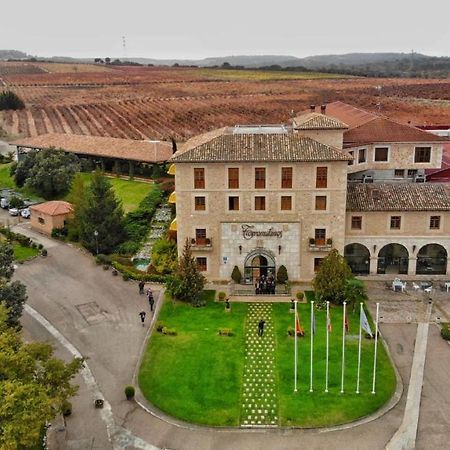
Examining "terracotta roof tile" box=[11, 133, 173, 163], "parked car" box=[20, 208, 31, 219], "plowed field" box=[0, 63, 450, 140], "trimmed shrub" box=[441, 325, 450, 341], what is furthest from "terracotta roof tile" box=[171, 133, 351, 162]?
"plowed field" box=[0, 63, 450, 140]

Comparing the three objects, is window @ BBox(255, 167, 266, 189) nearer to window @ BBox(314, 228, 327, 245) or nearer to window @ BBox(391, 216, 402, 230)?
window @ BBox(314, 228, 327, 245)

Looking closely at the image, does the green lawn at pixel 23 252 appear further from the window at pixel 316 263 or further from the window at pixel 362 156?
the window at pixel 362 156

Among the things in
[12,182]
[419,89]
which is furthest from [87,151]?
[419,89]

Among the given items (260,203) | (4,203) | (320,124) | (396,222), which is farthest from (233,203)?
(4,203)

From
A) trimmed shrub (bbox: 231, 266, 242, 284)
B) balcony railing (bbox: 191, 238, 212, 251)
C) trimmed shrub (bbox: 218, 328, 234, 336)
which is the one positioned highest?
balcony railing (bbox: 191, 238, 212, 251)

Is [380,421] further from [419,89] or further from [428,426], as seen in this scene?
[419,89]
